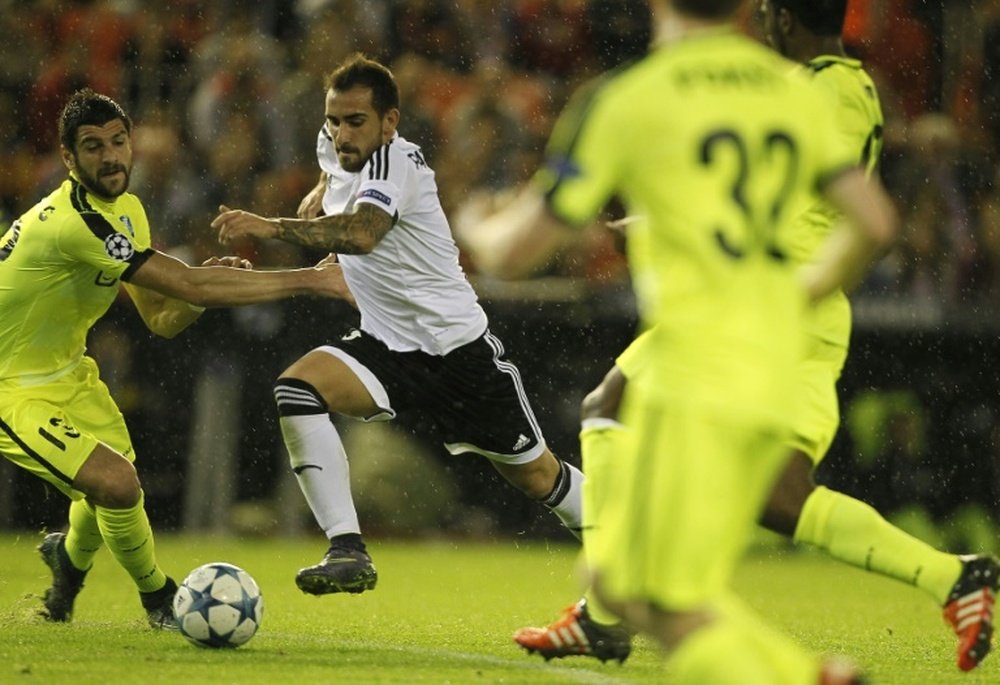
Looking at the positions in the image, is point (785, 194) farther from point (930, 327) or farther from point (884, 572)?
point (930, 327)

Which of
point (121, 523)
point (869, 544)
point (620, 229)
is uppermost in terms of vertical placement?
point (620, 229)

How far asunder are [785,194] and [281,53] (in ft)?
→ 32.5

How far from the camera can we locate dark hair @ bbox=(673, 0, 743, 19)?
4160mm

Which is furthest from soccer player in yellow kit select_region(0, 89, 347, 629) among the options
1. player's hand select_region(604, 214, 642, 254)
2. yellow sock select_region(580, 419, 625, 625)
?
yellow sock select_region(580, 419, 625, 625)

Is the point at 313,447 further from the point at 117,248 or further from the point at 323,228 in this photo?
the point at 117,248

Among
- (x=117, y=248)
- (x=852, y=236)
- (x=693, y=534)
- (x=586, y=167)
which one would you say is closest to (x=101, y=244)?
(x=117, y=248)

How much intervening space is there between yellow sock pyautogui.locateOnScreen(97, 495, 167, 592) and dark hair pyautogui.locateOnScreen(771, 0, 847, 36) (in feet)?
10.6

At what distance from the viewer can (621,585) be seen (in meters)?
4.06

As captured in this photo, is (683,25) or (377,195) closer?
(683,25)

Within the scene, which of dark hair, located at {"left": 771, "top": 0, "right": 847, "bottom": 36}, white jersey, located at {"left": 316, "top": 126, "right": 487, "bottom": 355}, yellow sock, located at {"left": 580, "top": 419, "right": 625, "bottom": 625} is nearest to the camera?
yellow sock, located at {"left": 580, "top": 419, "right": 625, "bottom": 625}

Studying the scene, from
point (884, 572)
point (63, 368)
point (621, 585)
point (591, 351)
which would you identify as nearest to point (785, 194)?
point (621, 585)

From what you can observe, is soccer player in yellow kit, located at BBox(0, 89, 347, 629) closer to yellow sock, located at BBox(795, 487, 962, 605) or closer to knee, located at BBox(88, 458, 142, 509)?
knee, located at BBox(88, 458, 142, 509)

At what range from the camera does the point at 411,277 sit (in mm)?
7820

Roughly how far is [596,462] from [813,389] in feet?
2.44
